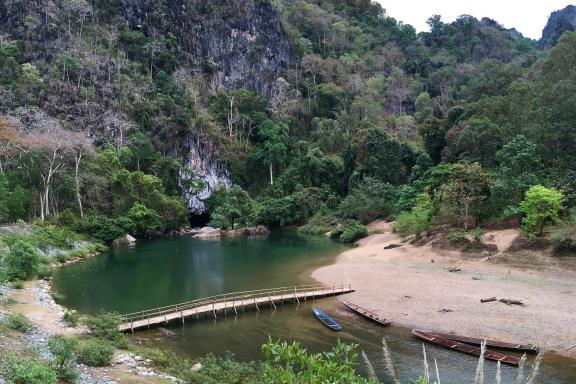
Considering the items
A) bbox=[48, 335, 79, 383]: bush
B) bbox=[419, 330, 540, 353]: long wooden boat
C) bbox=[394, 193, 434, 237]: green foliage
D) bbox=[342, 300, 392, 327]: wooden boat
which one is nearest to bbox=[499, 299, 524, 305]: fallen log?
bbox=[419, 330, 540, 353]: long wooden boat

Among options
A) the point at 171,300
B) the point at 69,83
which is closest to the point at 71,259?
the point at 171,300

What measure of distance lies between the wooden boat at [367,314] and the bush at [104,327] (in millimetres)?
12410

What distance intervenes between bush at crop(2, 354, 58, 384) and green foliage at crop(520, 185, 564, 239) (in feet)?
109

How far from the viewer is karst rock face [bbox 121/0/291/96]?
84688 mm

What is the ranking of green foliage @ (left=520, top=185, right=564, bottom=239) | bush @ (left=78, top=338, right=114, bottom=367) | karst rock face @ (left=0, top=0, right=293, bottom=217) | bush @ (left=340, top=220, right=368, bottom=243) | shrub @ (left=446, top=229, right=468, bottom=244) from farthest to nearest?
karst rock face @ (left=0, top=0, right=293, bottom=217) → bush @ (left=340, top=220, right=368, bottom=243) → shrub @ (left=446, top=229, right=468, bottom=244) → green foliage @ (left=520, top=185, right=564, bottom=239) → bush @ (left=78, top=338, right=114, bottom=367)

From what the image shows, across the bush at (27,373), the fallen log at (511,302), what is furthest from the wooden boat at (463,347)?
the bush at (27,373)

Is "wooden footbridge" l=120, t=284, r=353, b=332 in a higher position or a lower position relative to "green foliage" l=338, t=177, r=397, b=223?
lower

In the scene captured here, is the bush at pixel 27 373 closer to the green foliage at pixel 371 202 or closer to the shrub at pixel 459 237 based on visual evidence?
the shrub at pixel 459 237

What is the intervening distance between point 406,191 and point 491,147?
429 inches

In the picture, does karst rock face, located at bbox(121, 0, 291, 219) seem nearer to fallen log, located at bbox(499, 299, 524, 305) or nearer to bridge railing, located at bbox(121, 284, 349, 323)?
bridge railing, located at bbox(121, 284, 349, 323)

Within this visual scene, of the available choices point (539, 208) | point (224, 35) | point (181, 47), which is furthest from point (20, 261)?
point (224, 35)

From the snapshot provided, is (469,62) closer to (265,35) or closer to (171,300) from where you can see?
(265,35)

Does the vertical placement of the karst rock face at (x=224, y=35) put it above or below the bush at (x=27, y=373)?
above

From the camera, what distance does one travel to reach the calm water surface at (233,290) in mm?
19528
